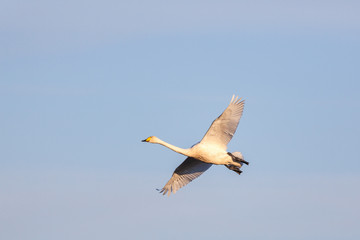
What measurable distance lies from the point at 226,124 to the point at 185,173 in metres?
6.39

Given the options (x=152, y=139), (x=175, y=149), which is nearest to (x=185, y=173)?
(x=152, y=139)

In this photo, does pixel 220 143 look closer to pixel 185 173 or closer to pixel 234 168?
pixel 234 168

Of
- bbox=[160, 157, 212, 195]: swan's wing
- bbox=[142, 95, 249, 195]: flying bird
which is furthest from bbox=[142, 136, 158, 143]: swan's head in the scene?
bbox=[160, 157, 212, 195]: swan's wing

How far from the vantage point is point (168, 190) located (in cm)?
5197

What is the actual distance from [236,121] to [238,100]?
1.21 metres

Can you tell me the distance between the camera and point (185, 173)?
5209 centimetres

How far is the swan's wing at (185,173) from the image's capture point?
51.6 meters

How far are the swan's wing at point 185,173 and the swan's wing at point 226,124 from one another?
4.37m

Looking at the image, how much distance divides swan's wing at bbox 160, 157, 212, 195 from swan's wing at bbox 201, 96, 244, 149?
4.37m

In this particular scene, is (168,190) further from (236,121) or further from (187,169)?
(236,121)

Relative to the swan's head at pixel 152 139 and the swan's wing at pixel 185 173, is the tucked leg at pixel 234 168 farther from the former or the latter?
the swan's head at pixel 152 139

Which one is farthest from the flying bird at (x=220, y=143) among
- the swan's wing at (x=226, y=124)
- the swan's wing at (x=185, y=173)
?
the swan's wing at (x=185, y=173)

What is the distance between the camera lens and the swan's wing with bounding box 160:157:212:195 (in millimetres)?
51594

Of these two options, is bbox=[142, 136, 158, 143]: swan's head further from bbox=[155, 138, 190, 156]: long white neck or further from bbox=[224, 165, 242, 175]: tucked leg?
bbox=[224, 165, 242, 175]: tucked leg
